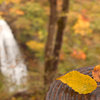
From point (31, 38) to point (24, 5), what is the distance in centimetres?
209

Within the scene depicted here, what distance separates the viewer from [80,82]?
55 cm

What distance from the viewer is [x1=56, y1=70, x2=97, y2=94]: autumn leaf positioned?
54cm

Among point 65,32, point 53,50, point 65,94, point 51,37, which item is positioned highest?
point 65,32

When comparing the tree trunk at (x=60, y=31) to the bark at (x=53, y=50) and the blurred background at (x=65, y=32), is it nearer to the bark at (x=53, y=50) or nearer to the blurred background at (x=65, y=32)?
the bark at (x=53, y=50)

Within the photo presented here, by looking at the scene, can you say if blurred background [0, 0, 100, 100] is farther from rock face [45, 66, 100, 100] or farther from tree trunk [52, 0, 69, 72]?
rock face [45, 66, 100, 100]

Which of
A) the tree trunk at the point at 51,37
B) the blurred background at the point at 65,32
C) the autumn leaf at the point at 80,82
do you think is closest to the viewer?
the autumn leaf at the point at 80,82

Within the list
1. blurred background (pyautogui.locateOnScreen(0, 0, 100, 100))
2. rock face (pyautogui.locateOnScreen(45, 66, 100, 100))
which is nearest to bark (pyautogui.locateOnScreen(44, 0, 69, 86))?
rock face (pyautogui.locateOnScreen(45, 66, 100, 100))

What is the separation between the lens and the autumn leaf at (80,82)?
1.76 ft

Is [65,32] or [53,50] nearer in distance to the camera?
[53,50]

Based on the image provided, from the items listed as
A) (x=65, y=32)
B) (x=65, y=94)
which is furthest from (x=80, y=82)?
(x=65, y=32)

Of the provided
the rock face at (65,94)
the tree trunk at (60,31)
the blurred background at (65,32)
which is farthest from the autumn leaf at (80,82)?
the blurred background at (65,32)

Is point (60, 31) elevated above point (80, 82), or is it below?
above

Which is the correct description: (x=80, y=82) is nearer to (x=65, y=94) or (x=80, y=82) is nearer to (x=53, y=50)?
(x=65, y=94)

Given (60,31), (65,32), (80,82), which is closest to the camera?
(80,82)
